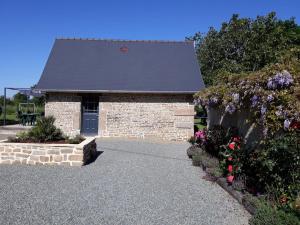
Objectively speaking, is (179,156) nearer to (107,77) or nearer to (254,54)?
(107,77)

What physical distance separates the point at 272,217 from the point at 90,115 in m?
14.7

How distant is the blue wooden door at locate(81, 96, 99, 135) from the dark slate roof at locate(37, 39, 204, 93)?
797 millimetres

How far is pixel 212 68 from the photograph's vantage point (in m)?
29.9

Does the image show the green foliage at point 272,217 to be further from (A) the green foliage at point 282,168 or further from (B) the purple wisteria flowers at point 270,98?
(B) the purple wisteria flowers at point 270,98

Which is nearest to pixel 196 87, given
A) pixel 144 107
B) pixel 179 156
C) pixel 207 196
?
pixel 144 107

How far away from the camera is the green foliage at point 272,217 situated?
4469mm

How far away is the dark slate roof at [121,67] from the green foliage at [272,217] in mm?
13006

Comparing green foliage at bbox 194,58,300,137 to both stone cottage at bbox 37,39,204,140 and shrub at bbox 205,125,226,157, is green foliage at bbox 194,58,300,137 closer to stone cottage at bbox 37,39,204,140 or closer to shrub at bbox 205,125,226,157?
shrub at bbox 205,125,226,157

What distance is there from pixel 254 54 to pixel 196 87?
8.99 m

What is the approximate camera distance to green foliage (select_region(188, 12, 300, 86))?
2489 centimetres

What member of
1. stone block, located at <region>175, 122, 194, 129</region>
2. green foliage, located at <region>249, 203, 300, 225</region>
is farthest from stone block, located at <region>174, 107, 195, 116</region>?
green foliage, located at <region>249, 203, 300, 225</region>

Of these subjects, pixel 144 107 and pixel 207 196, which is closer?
pixel 207 196

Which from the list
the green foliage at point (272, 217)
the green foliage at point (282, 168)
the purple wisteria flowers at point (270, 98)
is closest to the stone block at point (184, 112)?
the green foliage at point (282, 168)

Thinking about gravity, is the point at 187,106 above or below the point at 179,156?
above
